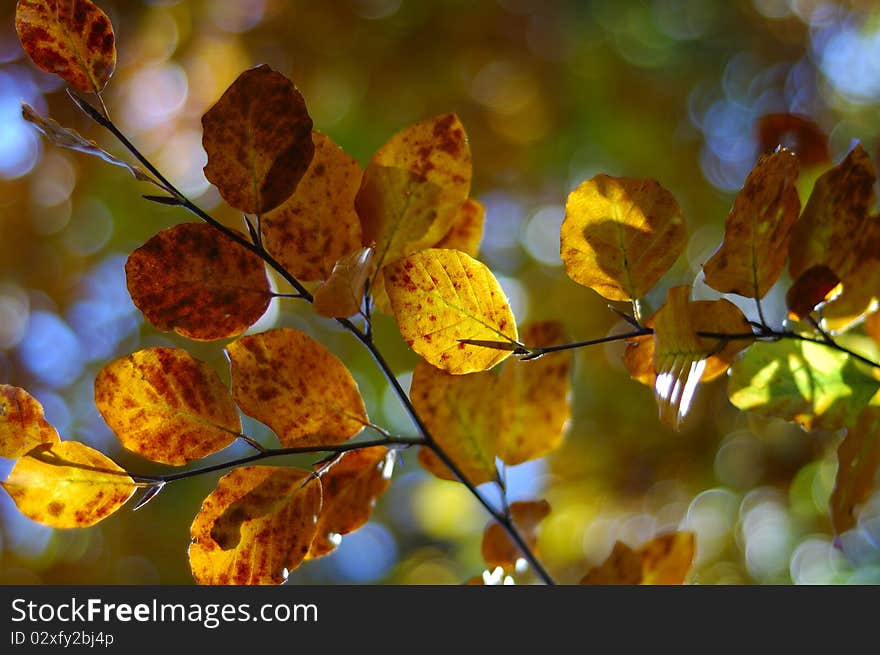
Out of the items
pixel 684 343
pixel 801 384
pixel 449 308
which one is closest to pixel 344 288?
pixel 449 308

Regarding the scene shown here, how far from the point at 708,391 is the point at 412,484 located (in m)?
0.88

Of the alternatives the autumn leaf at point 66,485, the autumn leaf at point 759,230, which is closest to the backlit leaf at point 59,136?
the autumn leaf at point 66,485

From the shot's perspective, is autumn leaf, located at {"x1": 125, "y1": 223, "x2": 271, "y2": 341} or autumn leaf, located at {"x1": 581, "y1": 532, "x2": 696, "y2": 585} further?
autumn leaf, located at {"x1": 581, "y1": 532, "x2": 696, "y2": 585}

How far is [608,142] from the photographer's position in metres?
1.75

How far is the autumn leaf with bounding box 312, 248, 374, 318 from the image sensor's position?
30cm

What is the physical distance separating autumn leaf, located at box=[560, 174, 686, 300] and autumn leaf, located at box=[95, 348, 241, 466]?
0.61ft

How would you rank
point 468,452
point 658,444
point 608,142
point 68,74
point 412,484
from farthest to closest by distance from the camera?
point 412,484, point 608,142, point 658,444, point 468,452, point 68,74

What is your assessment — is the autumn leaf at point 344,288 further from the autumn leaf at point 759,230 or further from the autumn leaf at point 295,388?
the autumn leaf at point 759,230

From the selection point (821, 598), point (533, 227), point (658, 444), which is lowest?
point (821, 598)

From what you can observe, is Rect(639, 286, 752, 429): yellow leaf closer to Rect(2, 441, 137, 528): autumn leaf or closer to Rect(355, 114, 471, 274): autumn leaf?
Rect(355, 114, 471, 274): autumn leaf

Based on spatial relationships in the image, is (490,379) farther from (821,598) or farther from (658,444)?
(658,444)

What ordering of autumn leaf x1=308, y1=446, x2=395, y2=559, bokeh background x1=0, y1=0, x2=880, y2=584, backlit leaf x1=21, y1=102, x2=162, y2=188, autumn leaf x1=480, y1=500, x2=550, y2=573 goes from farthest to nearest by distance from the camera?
bokeh background x1=0, y1=0, x2=880, y2=584
autumn leaf x1=480, y1=500, x2=550, y2=573
autumn leaf x1=308, y1=446, x2=395, y2=559
backlit leaf x1=21, y1=102, x2=162, y2=188

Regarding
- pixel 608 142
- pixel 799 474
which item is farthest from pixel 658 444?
pixel 608 142

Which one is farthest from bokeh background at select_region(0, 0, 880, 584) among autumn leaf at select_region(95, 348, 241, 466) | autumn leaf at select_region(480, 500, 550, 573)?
autumn leaf at select_region(95, 348, 241, 466)
